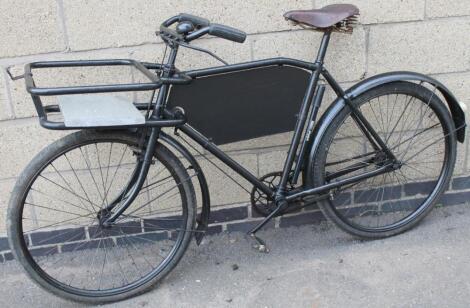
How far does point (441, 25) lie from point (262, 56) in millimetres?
1090

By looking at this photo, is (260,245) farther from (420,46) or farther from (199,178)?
(420,46)

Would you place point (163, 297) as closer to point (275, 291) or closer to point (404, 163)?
point (275, 291)

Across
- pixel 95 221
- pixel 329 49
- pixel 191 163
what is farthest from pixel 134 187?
pixel 329 49

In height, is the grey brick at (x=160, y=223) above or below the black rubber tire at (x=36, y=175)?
below

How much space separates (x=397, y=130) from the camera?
382cm

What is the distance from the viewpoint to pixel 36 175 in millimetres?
2951

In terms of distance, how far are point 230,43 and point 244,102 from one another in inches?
15.7

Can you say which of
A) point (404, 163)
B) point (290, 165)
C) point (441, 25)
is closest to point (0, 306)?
point (290, 165)

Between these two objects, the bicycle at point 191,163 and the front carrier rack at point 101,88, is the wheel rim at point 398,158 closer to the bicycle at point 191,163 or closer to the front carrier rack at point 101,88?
the bicycle at point 191,163

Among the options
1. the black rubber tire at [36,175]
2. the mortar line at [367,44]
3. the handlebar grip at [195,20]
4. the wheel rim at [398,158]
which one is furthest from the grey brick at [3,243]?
the mortar line at [367,44]

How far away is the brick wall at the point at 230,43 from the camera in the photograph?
3.26 metres

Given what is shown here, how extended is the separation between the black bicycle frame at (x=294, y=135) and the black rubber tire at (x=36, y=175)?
149mm

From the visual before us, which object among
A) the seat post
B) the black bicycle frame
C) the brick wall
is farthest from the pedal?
the seat post

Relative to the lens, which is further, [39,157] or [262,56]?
→ [262,56]
